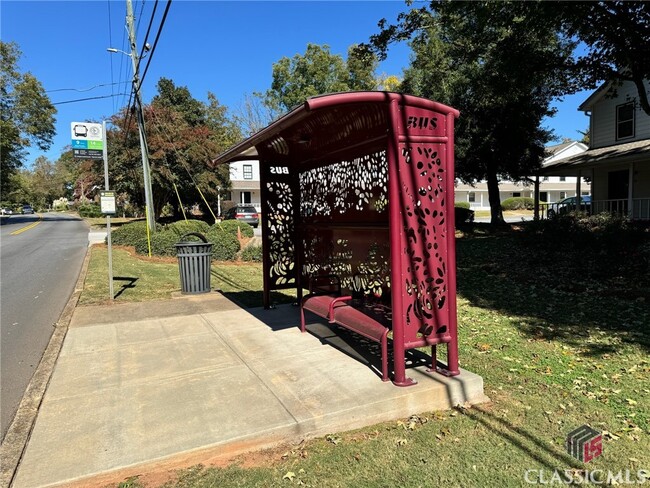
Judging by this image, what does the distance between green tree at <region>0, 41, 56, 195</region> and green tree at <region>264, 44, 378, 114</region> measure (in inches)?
850

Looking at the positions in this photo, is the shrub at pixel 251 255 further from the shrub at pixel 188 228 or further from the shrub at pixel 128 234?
the shrub at pixel 128 234

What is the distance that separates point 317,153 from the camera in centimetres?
637

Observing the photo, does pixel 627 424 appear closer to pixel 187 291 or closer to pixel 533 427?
pixel 533 427

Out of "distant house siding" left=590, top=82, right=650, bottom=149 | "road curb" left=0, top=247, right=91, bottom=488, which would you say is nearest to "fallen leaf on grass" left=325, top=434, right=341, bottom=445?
"road curb" left=0, top=247, right=91, bottom=488

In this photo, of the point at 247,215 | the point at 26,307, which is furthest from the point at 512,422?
the point at 247,215

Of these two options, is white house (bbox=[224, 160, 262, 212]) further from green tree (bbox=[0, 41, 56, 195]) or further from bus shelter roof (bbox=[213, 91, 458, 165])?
bus shelter roof (bbox=[213, 91, 458, 165])

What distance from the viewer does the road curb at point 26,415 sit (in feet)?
10.1

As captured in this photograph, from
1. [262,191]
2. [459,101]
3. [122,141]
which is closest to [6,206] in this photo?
[122,141]

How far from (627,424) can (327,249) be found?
4.07 meters

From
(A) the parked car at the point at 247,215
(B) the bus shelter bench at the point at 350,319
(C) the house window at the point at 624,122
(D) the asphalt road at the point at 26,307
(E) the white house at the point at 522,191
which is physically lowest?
(D) the asphalt road at the point at 26,307

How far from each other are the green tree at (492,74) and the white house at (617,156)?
2.03 m

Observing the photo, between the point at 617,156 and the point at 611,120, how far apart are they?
3903 millimetres

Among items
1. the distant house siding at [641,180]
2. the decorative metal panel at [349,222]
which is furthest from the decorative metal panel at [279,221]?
the distant house siding at [641,180]

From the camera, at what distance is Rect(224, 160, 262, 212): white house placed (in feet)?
160
